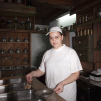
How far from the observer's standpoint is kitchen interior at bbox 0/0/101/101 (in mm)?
2604

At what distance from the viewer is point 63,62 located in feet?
5.28

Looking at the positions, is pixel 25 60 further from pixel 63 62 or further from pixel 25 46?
pixel 63 62

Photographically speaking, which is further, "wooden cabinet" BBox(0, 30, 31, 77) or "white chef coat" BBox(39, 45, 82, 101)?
"wooden cabinet" BBox(0, 30, 31, 77)

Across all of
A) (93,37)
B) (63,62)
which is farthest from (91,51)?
(63,62)

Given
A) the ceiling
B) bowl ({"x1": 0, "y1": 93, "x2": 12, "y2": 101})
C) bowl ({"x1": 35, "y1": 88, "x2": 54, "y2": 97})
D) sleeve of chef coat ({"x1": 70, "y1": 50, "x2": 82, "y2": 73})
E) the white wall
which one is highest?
the ceiling

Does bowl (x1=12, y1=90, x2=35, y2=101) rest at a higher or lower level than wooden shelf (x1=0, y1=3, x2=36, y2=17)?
lower

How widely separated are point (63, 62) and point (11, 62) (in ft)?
9.23

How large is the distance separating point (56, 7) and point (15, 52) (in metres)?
1.84

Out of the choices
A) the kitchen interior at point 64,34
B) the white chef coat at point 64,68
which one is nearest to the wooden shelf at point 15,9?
the kitchen interior at point 64,34

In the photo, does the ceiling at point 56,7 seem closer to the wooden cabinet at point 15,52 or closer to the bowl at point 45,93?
the wooden cabinet at point 15,52

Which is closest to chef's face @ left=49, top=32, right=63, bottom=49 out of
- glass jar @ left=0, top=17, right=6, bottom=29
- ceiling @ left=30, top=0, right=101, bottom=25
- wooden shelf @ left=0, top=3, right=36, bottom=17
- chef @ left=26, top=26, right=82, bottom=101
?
chef @ left=26, top=26, right=82, bottom=101

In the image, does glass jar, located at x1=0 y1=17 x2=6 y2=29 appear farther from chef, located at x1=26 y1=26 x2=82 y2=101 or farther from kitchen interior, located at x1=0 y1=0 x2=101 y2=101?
chef, located at x1=26 y1=26 x2=82 y2=101

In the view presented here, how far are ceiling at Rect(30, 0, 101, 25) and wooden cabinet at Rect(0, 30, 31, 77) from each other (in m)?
1.05

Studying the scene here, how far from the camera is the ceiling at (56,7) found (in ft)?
10.1
